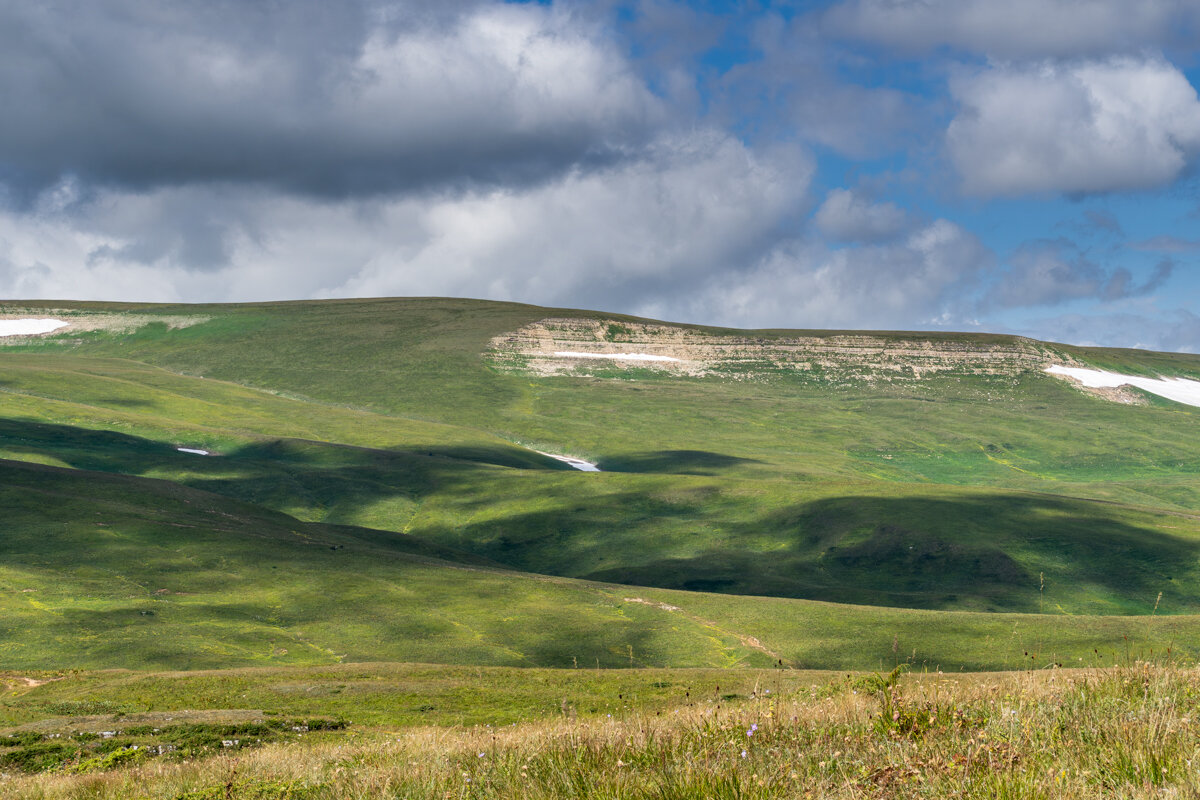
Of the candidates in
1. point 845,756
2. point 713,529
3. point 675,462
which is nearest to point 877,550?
point 713,529

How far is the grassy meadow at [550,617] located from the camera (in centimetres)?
876

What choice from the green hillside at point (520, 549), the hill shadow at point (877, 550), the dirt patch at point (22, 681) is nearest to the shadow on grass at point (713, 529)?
the hill shadow at point (877, 550)

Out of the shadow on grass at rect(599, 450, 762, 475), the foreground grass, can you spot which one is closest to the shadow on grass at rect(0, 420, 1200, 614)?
the shadow on grass at rect(599, 450, 762, 475)

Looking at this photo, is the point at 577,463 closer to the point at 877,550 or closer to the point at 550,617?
the point at 877,550

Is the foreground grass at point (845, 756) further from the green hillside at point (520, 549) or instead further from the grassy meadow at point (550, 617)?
the green hillside at point (520, 549)

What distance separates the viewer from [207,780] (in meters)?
12.0

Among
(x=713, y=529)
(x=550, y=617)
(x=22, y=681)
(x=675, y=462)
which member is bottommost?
(x=550, y=617)

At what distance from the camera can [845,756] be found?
8.27m

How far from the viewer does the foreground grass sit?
7.06 m

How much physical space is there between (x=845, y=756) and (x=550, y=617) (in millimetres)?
60040

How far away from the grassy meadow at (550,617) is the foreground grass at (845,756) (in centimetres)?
5

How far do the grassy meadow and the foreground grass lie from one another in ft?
0.15

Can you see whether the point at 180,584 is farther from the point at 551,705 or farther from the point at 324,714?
the point at 551,705

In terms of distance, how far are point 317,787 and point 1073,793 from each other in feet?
23.1
